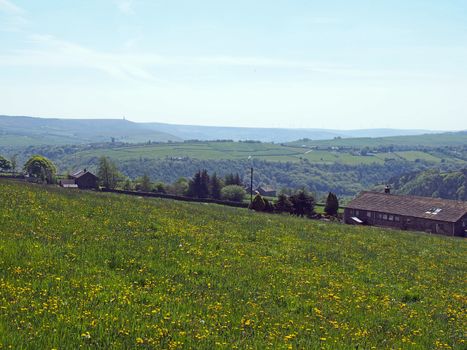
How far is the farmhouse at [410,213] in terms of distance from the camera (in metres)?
71.3

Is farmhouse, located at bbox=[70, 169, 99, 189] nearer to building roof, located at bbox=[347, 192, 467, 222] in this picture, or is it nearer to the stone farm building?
the stone farm building

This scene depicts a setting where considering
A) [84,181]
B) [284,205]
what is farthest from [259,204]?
[84,181]

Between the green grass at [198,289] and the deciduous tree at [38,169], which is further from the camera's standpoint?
the deciduous tree at [38,169]

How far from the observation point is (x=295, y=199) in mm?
73625

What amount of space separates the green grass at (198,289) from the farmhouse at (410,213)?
161 ft

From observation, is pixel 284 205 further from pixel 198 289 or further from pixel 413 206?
pixel 198 289

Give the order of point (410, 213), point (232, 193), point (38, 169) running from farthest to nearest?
point (38, 169)
point (232, 193)
point (410, 213)

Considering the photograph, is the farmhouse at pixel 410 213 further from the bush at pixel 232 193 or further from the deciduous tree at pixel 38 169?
the deciduous tree at pixel 38 169

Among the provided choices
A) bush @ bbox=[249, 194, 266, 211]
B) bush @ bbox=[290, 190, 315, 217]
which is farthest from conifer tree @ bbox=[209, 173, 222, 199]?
bush @ bbox=[249, 194, 266, 211]

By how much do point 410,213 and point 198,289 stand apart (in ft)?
222

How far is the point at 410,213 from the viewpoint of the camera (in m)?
75.4

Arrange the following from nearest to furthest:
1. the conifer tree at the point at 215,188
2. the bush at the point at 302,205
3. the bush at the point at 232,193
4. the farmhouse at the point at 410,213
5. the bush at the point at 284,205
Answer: the farmhouse at the point at 410,213 → the bush at the point at 284,205 → the bush at the point at 302,205 → the bush at the point at 232,193 → the conifer tree at the point at 215,188

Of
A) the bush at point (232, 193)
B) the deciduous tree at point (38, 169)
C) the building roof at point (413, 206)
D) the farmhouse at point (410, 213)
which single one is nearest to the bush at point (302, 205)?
the farmhouse at point (410, 213)

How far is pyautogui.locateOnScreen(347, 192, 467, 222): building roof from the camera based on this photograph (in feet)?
237
